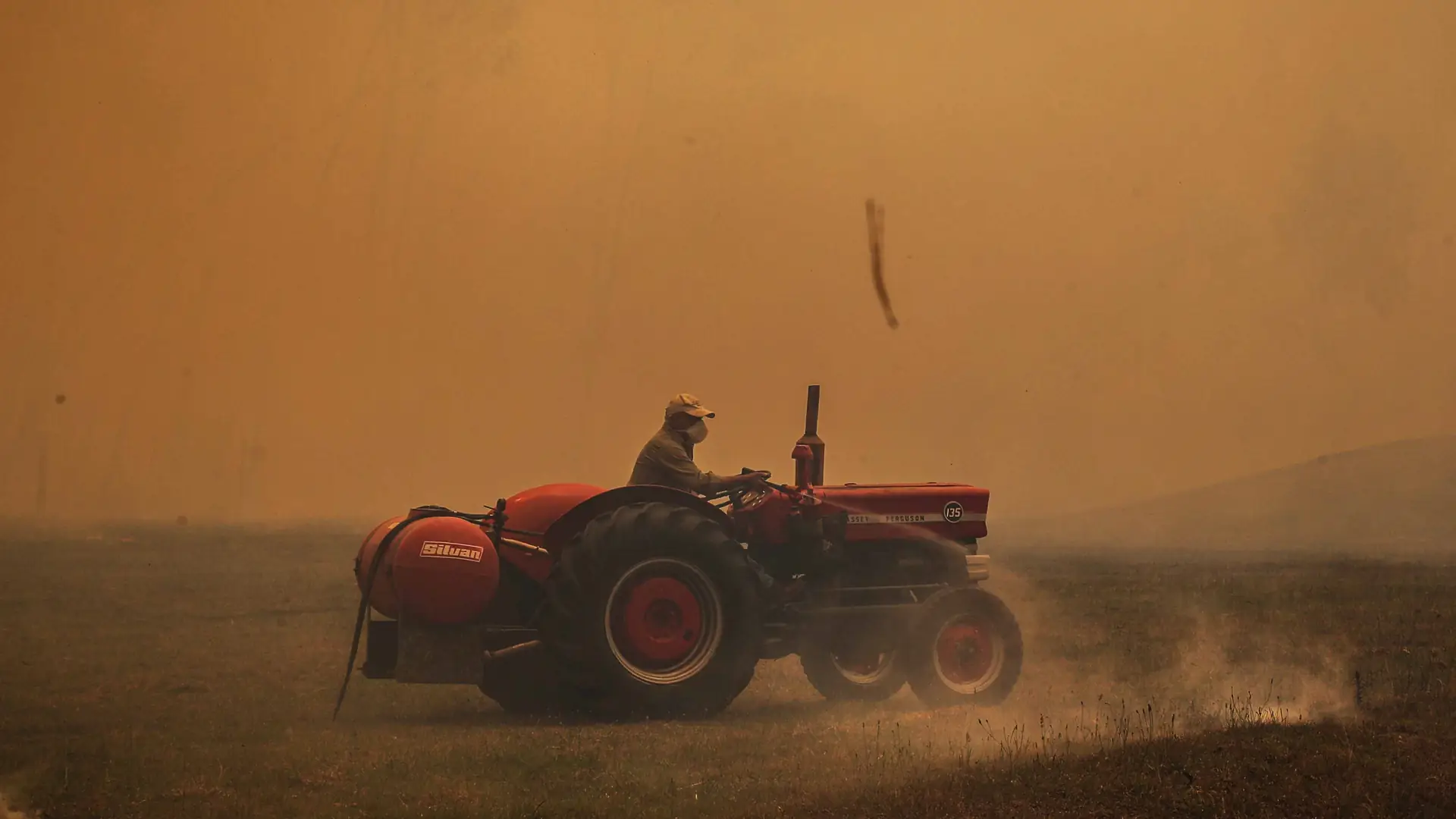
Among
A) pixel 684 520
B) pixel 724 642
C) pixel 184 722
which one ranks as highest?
pixel 684 520

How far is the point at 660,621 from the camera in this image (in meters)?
8.94

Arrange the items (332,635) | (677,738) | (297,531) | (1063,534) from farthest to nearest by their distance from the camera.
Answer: (1063,534), (297,531), (332,635), (677,738)

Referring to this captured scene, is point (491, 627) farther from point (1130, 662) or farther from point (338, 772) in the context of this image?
point (1130, 662)

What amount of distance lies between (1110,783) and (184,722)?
5644 mm

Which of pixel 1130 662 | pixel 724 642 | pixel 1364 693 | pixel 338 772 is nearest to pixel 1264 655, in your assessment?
pixel 1130 662

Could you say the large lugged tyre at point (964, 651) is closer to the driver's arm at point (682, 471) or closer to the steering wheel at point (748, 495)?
the steering wheel at point (748, 495)

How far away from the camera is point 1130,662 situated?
11.5 metres

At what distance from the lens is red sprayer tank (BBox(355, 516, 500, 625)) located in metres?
8.51

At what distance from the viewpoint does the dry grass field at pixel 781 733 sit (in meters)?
6.69

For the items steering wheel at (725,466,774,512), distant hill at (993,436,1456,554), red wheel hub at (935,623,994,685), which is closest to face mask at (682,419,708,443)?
steering wheel at (725,466,774,512)

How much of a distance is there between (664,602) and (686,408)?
1398 millimetres

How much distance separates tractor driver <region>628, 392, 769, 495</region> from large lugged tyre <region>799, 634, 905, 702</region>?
1473mm

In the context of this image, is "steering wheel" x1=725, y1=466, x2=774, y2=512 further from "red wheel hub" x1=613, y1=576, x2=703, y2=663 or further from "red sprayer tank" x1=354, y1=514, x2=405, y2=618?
"red sprayer tank" x1=354, y1=514, x2=405, y2=618

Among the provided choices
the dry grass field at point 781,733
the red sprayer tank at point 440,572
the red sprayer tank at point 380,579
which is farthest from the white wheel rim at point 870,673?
the red sprayer tank at point 380,579
